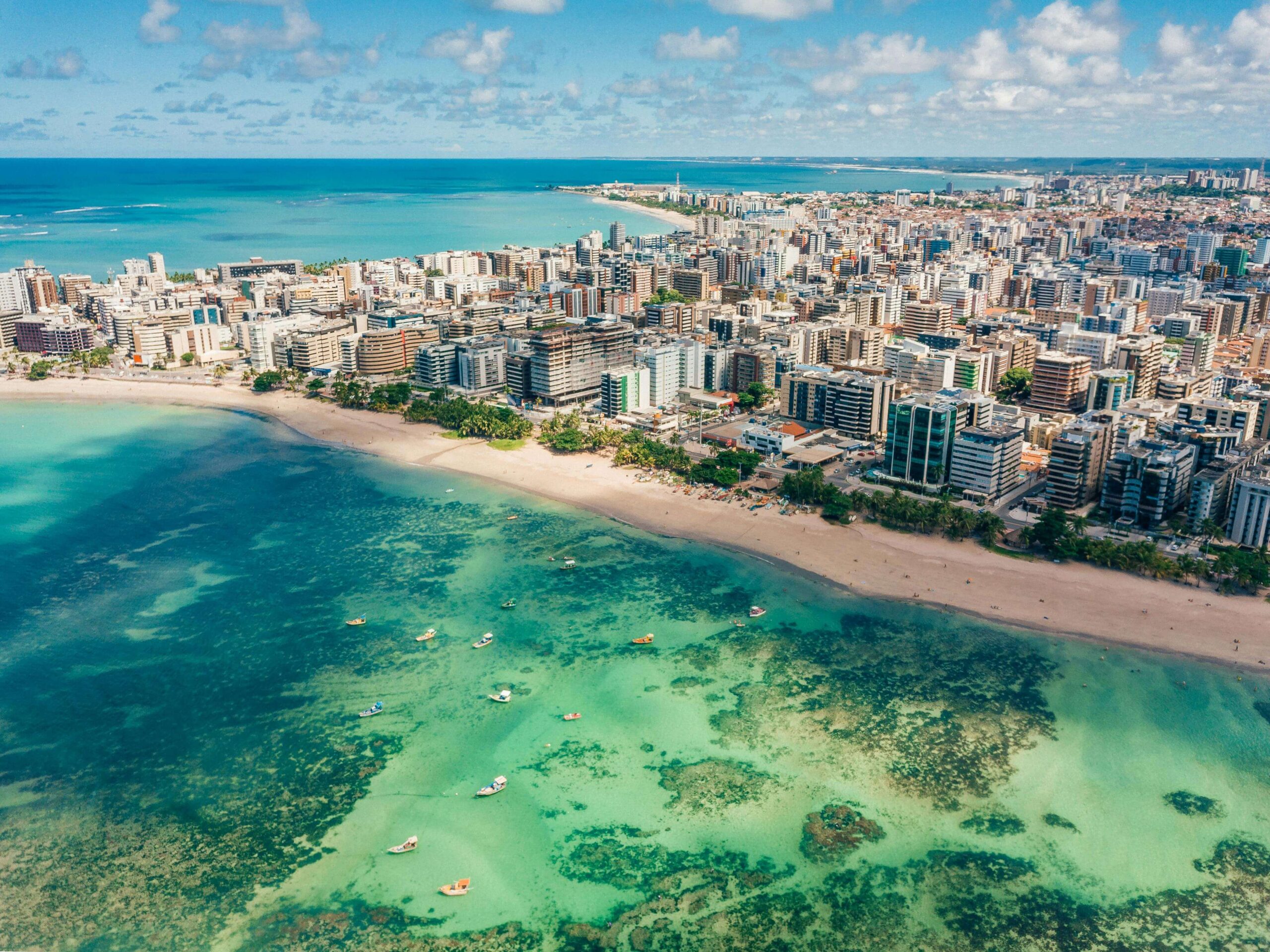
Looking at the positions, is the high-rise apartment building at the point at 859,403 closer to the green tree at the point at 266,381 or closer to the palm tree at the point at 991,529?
the palm tree at the point at 991,529

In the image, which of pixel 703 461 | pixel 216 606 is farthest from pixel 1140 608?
pixel 216 606

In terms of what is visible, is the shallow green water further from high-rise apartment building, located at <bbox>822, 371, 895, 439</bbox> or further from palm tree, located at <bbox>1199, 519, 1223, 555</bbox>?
high-rise apartment building, located at <bbox>822, 371, 895, 439</bbox>

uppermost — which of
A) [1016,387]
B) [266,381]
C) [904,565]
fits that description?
[1016,387]

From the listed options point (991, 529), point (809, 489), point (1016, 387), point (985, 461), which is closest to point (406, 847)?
point (809, 489)

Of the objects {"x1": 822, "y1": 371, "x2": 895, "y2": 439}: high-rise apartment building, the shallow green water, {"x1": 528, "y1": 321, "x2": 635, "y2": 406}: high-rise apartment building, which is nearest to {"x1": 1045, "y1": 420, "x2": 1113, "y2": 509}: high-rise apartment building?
{"x1": 822, "y1": 371, "x2": 895, "y2": 439}: high-rise apartment building

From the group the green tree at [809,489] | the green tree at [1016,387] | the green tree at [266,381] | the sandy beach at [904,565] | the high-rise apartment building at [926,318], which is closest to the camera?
the sandy beach at [904,565]

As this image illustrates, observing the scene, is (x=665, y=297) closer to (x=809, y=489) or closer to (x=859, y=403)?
(x=859, y=403)

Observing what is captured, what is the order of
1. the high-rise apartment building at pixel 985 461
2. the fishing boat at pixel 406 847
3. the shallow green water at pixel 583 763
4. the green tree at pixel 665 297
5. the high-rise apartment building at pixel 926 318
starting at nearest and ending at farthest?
the shallow green water at pixel 583 763
the fishing boat at pixel 406 847
the high-rise apartment building at pixel 985 461
the high-rise apartment building at pixel 926 318
the green tree at pixel 665 297

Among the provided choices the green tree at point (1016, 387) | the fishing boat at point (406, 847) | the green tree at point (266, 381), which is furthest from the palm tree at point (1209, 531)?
the green tree at point (266, 381)
